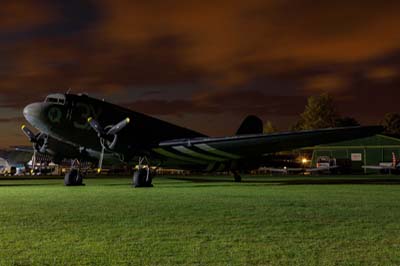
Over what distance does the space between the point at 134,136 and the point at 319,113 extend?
8587 cm

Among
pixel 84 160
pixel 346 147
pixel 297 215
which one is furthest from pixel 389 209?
pixel 346 147

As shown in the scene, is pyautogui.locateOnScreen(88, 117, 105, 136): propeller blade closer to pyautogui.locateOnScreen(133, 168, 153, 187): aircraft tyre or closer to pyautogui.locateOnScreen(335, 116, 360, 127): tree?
pyautogui.locateOnScreen(133, 168, 153, 187): aircraft tyre

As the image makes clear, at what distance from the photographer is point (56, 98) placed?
2466cm

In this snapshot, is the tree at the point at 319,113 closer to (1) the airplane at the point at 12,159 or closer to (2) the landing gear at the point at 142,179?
(1) the airplane at the point at 12,159

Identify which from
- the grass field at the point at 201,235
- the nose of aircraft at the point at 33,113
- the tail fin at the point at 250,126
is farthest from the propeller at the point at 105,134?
the tail fin at the point at 250,126

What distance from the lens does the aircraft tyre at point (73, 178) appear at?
2723 centimetres

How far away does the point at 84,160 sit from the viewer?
2923 centimetres

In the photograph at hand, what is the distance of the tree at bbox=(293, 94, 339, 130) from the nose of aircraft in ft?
280

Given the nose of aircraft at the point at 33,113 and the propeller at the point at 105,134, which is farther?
the nose of aircraft at the point at 33,113

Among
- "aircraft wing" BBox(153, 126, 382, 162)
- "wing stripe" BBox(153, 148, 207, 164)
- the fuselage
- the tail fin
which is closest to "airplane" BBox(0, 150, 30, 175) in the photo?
the tail fin

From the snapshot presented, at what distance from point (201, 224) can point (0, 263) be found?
14.0 ft

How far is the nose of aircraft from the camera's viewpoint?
24.3m

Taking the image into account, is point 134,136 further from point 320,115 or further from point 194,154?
point 320,115

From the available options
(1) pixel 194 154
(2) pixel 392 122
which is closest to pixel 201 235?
(1) pixel 194 154
